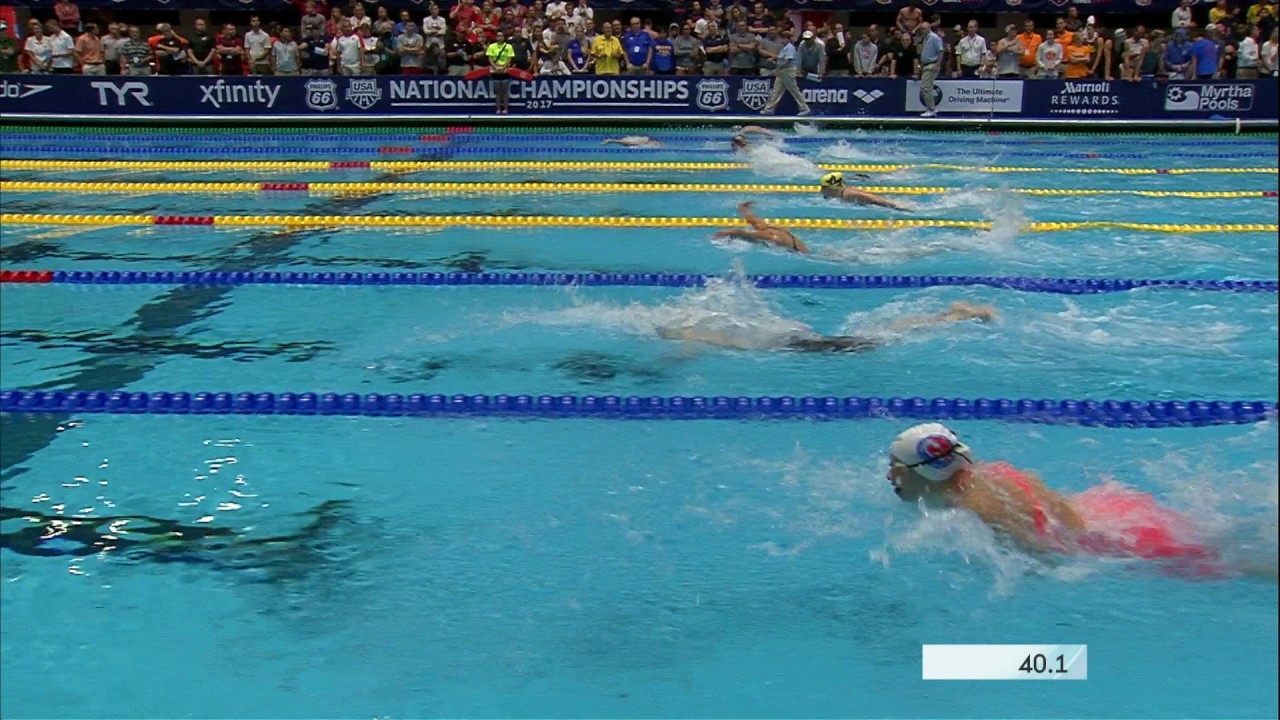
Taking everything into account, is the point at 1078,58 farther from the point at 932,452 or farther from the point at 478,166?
the point at 932,452

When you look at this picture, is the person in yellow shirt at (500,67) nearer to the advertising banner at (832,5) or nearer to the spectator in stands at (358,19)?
the spectator in stands at (358,19)

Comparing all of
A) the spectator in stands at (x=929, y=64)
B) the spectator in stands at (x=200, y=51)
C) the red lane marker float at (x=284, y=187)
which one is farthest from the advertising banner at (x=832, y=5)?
the red lane marker float at (x=284, y=187)

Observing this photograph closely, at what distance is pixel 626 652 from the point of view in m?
3.29

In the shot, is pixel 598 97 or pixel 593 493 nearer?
pixel 593 493

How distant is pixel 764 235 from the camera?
26.3ft

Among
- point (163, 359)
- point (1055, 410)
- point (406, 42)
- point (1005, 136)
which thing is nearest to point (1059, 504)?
point (1055, 410)

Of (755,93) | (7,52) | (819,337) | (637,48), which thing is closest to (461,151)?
(637,48)

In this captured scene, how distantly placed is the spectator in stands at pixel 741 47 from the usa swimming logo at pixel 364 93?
4.49 meters

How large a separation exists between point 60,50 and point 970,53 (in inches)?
447

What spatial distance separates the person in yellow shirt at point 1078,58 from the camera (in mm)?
15469

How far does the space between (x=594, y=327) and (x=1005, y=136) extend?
1013cm

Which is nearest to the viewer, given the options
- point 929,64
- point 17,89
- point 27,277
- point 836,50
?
point 27,277

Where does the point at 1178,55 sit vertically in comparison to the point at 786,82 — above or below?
above

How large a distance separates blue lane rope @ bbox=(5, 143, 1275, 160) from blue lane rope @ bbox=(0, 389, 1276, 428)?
8028 mm
